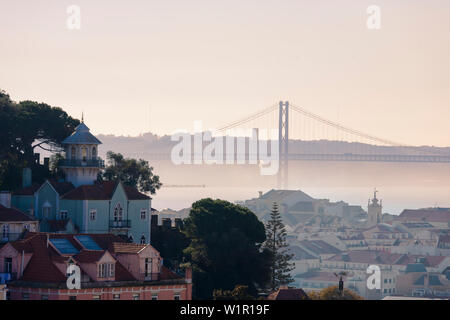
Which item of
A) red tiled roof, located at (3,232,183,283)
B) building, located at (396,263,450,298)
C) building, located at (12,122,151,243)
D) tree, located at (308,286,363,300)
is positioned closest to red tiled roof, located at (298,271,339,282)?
building, located at (396,263,450,298)

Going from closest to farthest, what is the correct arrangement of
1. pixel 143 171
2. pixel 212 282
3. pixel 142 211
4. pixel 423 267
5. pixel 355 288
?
pixel 212 282
pixel 142 211
pixel 143 171
pixel 355 288
pixel 423 267

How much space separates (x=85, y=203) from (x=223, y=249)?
19.5 ft

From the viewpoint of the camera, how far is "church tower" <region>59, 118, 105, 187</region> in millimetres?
64000

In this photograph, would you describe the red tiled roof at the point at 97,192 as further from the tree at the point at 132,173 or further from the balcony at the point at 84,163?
the tree at the point at 132,173

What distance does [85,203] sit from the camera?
6081cm

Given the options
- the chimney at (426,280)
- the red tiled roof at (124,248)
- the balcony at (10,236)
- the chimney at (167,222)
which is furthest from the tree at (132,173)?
the chimney at (426,280)

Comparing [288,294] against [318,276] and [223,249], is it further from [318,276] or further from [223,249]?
[318,276]

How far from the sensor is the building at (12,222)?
53.1 meters

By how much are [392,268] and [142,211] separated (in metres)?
109

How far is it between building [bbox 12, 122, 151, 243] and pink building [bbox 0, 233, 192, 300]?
11.1m

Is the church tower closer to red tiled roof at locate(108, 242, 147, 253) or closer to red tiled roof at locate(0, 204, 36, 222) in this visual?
red tiled roof at locate(0, 204, 36, 222)
